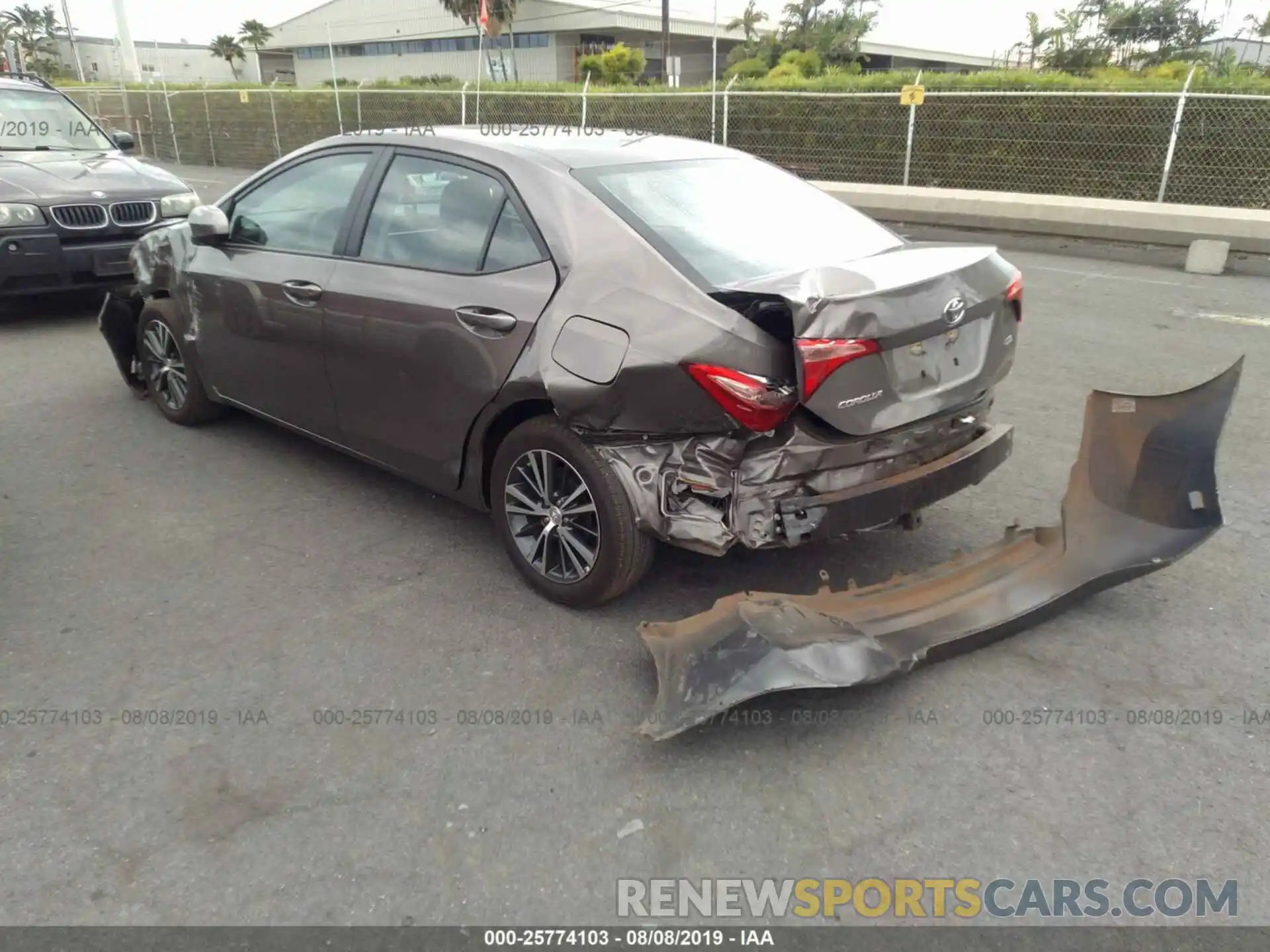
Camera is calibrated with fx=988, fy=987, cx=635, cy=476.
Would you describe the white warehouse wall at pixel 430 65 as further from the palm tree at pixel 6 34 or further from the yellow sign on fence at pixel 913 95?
the yellow sign on fence at pixel 913 95

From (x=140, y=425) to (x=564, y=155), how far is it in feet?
10.9

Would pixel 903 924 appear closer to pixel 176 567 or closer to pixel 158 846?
pixel 158 846

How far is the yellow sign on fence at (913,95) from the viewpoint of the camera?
14.2 metres

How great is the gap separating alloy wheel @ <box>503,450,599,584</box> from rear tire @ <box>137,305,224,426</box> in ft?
8.17

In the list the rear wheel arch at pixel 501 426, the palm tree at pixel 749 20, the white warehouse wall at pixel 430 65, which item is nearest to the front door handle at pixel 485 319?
the rear wheel arch at pixel 501 426

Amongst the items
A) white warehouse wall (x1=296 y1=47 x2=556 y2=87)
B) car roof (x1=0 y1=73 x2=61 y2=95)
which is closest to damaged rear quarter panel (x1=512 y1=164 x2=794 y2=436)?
car roof (x1=0 y1=73 x2=61 y2=95)

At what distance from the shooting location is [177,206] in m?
8.30

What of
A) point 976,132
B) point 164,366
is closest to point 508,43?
point 976,132

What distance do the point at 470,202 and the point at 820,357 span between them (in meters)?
1.65

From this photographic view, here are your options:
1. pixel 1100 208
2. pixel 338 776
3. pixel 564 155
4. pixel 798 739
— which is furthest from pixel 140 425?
pixel 1100 208

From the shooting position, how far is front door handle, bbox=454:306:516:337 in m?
3.54

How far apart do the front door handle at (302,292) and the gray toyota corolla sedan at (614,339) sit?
14 millimetres

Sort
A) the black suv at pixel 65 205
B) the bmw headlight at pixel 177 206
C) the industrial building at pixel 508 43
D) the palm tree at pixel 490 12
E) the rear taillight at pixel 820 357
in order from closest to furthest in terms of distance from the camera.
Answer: the rear taillight at pixel 820 357 → the black suv at pixel 65 205 → the bmw headlight at pixel 177 206 → the palm tree at pixel 490 12 → the industrial building at pixel 508 43

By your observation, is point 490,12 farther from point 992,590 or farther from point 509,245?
point 992,590
